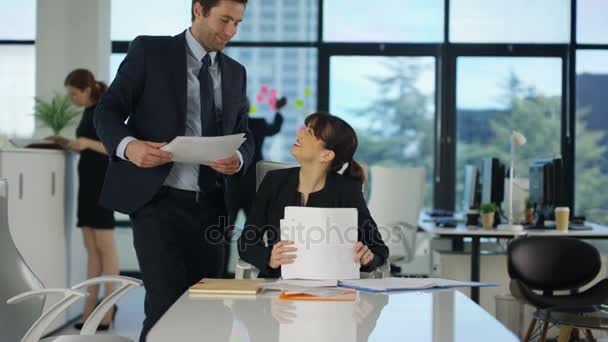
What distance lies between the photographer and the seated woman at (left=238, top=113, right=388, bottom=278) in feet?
8.94

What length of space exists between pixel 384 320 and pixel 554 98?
Answer: 6.95 meters

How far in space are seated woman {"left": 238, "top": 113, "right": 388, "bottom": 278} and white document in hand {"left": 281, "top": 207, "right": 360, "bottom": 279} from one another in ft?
1.53

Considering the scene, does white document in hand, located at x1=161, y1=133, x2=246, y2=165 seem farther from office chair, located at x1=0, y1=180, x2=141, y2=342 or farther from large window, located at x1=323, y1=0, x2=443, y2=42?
large window, located at x1=323, y1=0, x2=443, y2=42

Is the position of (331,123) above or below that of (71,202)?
above

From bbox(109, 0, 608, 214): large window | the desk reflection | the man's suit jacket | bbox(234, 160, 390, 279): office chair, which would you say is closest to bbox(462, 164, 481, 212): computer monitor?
bbox(109, 0, 608, 214): large window

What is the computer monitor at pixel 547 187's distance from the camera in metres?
5.40

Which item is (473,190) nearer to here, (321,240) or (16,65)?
(321,240)

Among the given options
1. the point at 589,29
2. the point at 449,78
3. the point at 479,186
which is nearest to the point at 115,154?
the point at 479,186

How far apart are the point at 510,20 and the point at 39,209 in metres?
5.01

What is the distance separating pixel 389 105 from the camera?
8.41 meters

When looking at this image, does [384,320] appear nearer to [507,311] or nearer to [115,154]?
[115,154]

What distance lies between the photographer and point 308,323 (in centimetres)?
168

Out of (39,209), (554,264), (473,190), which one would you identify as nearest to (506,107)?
(473,190)

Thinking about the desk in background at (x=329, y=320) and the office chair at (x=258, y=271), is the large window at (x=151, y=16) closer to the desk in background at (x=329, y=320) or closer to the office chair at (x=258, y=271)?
the office chair at (x=258, y=271)
